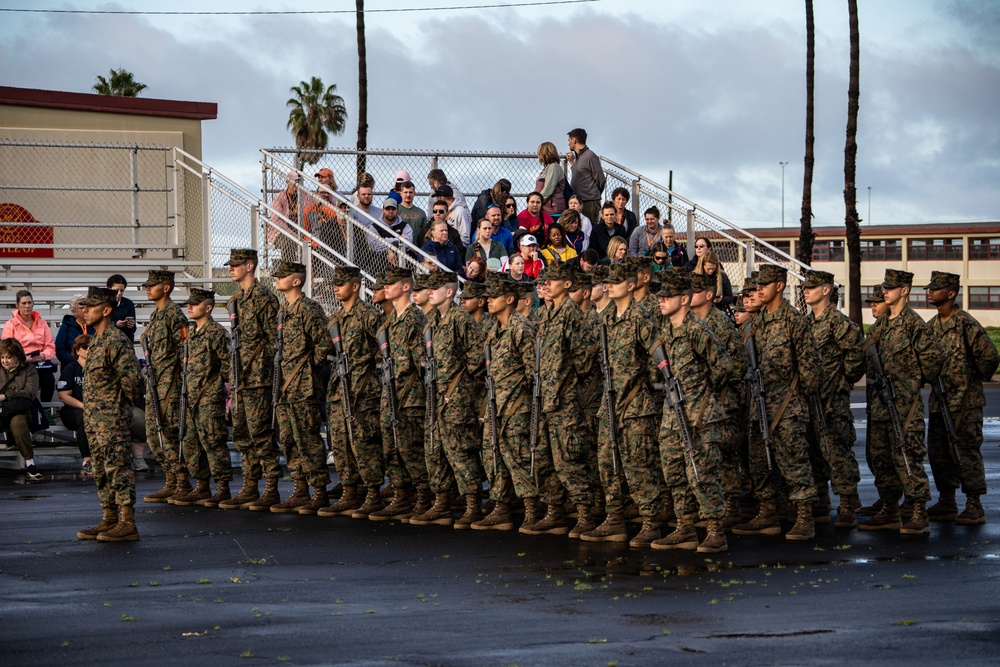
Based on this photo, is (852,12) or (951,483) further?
(852,12)

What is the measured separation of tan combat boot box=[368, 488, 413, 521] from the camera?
11.2m

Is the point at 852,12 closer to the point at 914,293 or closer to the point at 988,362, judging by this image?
the point at 988,362

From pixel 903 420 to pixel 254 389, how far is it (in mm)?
5215

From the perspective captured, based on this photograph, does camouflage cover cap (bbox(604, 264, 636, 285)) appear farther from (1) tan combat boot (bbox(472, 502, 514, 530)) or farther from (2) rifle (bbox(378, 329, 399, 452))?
(2) rifle (bbox(378, 329, 399, 452))

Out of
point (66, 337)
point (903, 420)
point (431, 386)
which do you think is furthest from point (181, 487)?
point (903, 420)

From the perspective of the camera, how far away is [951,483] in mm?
10883

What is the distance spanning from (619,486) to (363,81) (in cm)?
1960

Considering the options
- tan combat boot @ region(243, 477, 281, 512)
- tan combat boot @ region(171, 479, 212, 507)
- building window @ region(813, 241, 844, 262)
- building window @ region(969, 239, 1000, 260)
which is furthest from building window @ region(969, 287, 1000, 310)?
tan combat boot @ region(243, 477, 281, 512)

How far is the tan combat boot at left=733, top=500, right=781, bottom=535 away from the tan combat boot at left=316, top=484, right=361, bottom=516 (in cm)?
317

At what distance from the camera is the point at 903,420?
34.0 ft

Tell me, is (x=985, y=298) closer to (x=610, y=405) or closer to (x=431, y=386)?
(x=431, y=386)

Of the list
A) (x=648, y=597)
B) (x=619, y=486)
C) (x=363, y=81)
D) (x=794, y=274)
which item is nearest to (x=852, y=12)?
(x=363, y=81)

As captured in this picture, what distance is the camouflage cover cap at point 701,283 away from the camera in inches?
392

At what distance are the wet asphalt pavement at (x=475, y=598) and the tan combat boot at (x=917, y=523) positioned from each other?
0.37 ft
